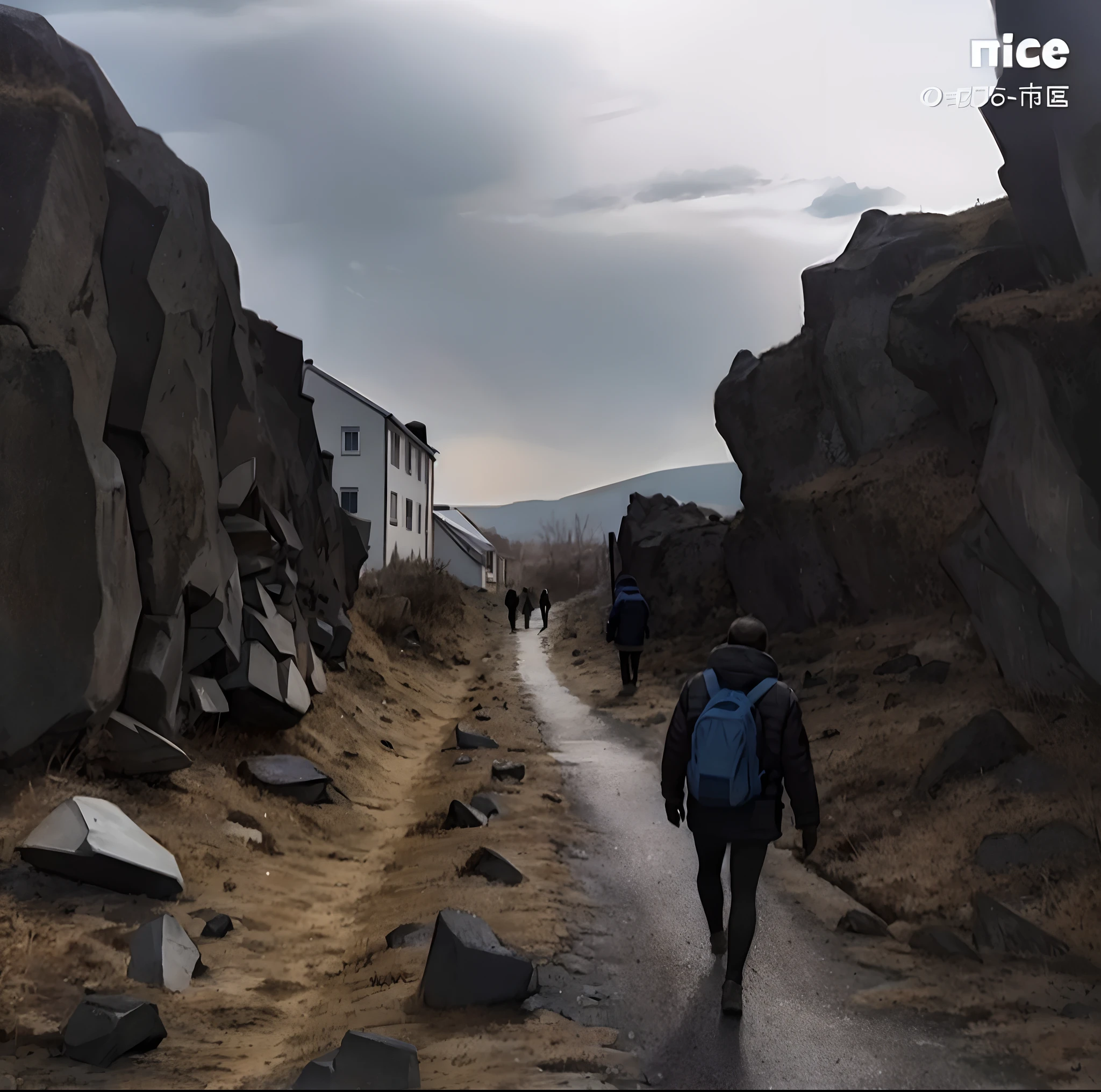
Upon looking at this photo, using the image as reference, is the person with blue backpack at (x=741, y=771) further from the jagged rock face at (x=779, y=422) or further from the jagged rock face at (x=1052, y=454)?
the jagged rock face at (x=779, y=422)

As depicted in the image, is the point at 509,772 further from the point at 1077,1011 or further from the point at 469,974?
the point at 1077,1011

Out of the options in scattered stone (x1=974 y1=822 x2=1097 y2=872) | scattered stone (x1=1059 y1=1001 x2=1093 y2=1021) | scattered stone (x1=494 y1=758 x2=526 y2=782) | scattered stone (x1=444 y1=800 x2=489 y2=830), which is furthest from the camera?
scattered stone (x1=494 y1=758 x2=526 y2=782)

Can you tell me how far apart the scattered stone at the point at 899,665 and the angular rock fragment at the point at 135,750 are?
955 cm

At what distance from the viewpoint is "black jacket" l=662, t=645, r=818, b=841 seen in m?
5.33

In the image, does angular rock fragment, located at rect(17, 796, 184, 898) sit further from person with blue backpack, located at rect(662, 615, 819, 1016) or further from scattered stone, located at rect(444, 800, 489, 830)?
person with blue backpack, located at rect(662, 615, 819, 1016)

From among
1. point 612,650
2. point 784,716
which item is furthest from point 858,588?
point 784,716

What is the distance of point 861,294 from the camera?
2117 cm

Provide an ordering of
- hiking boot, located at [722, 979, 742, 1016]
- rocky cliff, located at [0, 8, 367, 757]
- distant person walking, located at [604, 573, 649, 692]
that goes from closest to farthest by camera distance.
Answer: hiking boot, located at [722, 979, 742, 1016]
rocky cliff, located at [0, 8, 367, 757]
distant person walking, located at [604, 573, 649, 692]

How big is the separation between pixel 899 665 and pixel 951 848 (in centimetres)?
637

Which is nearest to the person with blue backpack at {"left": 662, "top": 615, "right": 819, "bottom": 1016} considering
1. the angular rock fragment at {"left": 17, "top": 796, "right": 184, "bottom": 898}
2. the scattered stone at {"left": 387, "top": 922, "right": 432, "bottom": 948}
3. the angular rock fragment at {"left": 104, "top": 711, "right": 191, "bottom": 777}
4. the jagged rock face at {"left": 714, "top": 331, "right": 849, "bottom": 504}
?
the scattered stone at {"left": 387, "top": 922, "right": 432, "bottom": 948}

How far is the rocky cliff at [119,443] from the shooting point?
26.6 ft

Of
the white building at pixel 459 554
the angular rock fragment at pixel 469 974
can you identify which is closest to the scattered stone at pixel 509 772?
the angular rock fragment at pixel 469 974

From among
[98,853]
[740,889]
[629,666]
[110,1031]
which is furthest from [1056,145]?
[110,1031]

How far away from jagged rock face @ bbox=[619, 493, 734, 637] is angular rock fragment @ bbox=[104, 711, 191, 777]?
53.5ft
